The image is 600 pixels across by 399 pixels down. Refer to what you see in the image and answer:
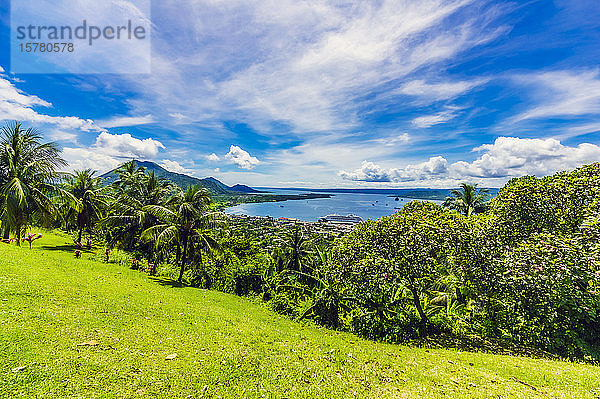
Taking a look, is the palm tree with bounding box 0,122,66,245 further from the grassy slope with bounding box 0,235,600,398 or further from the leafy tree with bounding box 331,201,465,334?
the leafy tree with bounding box 331,201,465,334

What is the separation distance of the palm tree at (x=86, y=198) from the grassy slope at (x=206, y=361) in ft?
57.3

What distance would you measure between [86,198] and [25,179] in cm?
825

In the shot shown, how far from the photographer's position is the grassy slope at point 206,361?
15.6ft

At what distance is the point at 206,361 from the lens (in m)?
5.89

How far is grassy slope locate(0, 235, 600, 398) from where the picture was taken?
187 inches

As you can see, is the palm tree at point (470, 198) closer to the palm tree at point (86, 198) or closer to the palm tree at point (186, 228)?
the palm tree at point (186, 228)

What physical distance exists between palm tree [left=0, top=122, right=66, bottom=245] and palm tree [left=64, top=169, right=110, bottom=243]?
5.78 meters

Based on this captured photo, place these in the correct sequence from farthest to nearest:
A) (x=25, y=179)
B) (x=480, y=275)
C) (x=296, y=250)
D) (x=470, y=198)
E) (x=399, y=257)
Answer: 1. (x=470, y=198)
2. (x=296, y=250)
3. (x=25, y=179)
4. (x=480, y=275)
5. (x=399, y=257)

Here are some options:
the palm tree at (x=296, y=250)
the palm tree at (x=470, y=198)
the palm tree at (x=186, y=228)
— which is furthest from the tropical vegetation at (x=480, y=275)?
the palm tree at (x=470, y=198)

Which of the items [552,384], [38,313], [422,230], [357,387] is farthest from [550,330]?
[38,313]

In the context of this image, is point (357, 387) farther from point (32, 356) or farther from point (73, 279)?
point (73, 279)

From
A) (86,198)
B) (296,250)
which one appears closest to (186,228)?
(296,250)

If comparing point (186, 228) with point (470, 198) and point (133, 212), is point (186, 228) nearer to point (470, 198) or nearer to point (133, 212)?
point (133, 212)

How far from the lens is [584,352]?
8148 millimetres
